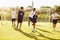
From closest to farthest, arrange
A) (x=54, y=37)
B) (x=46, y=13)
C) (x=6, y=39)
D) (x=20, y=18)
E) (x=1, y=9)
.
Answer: (x=6, y=39)
(x=54, y=37)
(x=20, y=18)
(x=1, y=9)
(x=46, y=13)

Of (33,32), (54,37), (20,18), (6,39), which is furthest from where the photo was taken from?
(20,18)

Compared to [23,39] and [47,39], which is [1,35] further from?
[47,39]

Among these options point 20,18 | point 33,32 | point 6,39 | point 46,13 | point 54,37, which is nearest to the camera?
point 6,39

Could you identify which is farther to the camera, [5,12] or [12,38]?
[5,12]

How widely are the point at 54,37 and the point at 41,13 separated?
682 centimetres

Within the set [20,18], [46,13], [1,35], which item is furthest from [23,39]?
[46,13]

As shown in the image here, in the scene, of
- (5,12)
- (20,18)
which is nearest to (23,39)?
(20,18)

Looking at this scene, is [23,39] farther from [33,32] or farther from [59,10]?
[59,10]

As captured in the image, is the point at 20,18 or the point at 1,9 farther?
the point at 1,9

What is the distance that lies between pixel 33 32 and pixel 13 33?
3.81ft

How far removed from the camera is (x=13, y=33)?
13.1 metres

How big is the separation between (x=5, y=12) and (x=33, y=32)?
5407 millimetres

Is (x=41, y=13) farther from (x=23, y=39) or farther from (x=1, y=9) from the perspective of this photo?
(x=23, y=39)

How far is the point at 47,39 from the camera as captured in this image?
38.8 feet
